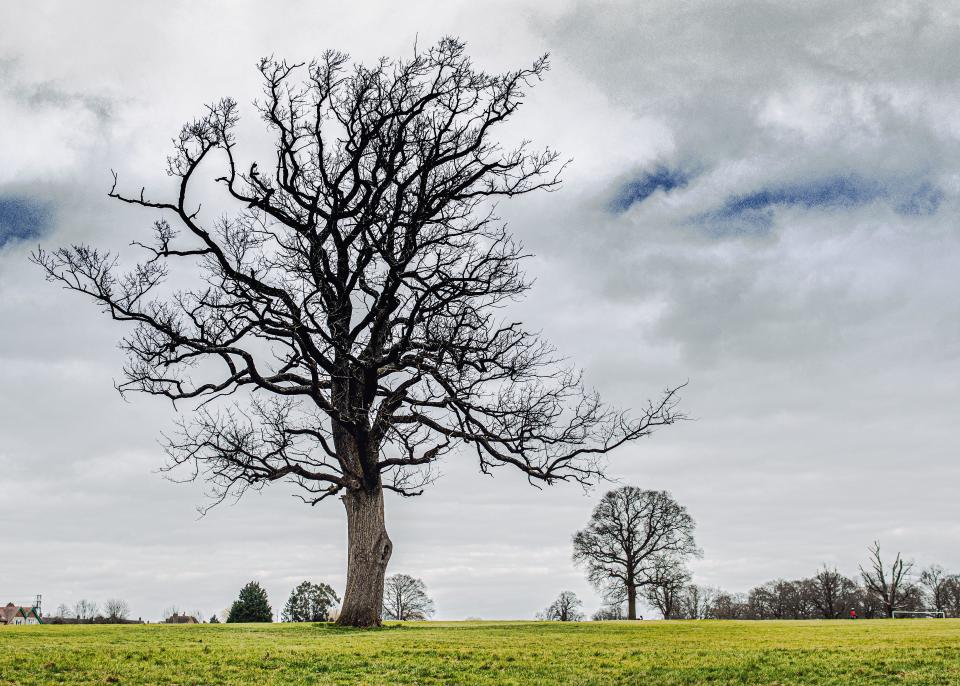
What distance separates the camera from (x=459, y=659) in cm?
1586

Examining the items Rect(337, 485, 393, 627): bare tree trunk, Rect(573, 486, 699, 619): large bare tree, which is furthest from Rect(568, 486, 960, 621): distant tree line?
Rect(337, 485, 393, 627): bare tree trunk

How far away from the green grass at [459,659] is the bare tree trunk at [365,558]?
3238 mm

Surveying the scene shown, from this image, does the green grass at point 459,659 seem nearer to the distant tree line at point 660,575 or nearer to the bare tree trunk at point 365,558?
the bare tree trunk at point 365,558

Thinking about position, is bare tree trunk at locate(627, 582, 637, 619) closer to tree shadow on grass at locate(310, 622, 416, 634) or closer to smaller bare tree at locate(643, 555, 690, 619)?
smaller bare tree at locate(643, 555, 690, 619)

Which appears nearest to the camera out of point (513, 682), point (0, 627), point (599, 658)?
point (513, 682)

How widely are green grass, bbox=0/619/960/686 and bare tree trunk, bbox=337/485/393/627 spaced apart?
3238 mm

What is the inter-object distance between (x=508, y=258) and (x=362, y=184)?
15.6ft

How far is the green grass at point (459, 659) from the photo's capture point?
13.8 metres

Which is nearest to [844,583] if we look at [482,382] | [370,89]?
[482,382]

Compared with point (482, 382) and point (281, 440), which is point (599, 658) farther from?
point (281, 440)

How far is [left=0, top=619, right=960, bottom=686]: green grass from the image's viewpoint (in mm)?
13828

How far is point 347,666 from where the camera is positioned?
48.9 feet

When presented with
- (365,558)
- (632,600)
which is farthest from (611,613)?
(365,558)

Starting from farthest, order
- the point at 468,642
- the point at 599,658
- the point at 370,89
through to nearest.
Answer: the point at 370,89
the point at 468,642
the point at 599,658
